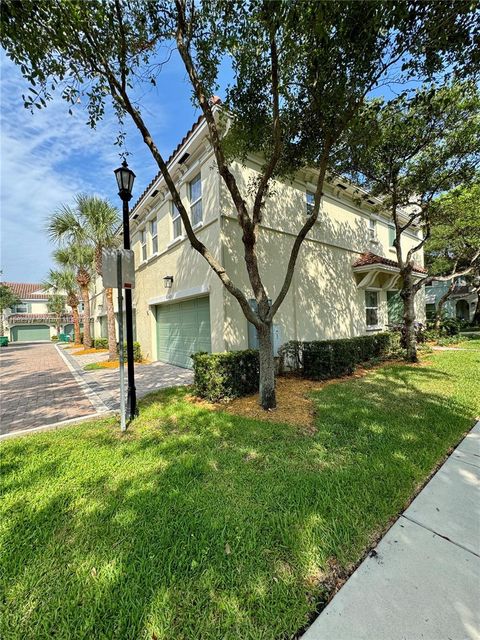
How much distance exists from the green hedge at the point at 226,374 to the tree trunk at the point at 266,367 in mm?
963

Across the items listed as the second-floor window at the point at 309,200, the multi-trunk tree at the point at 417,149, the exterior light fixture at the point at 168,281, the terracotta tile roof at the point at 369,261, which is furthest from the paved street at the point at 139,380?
→ the terracotta tile roof at the point at 369,261

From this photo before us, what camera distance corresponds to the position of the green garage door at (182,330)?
8.71 m

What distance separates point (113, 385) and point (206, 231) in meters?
5.24

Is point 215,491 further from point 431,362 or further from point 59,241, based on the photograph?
point 59,241

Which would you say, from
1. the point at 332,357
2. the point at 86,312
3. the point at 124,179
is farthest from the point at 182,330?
the point at 86,312

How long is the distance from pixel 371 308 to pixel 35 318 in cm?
4589

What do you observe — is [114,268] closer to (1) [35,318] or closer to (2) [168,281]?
(2) [168,281]

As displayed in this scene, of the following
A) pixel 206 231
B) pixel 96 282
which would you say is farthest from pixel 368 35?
pixel 96 282

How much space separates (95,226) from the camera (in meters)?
13.2

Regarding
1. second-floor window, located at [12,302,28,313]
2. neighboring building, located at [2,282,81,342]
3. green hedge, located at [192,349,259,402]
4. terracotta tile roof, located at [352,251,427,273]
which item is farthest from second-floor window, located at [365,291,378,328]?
second-floor window, located at [12,302,28,313]

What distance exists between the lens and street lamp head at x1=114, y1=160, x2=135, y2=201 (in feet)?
16.8

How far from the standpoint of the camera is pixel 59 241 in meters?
14.6

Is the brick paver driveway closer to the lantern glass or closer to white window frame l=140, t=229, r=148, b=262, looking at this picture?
the lantern glass

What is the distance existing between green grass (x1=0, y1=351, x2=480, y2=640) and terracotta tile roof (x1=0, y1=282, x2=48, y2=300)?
50.2m
